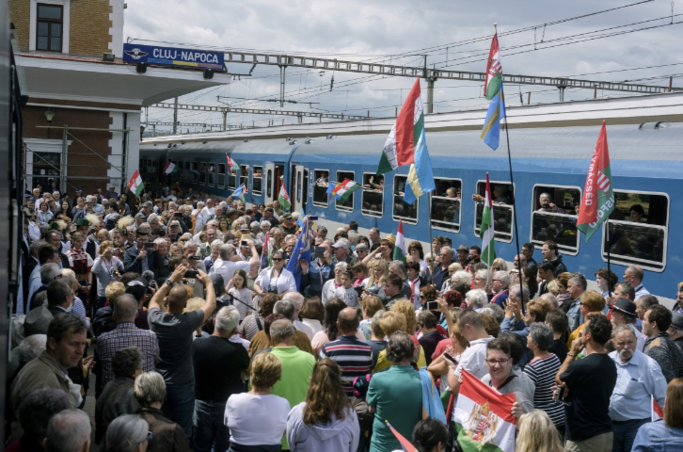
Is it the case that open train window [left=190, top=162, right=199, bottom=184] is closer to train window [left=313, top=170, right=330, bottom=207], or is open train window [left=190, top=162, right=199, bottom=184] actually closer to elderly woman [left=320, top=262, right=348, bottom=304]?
train window [left=313, top=170, right=330, bottom=207]

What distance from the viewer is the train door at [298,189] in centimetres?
2152

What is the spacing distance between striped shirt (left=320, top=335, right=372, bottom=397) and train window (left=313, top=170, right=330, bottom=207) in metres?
→ 14.1

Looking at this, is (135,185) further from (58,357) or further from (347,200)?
(58,357)

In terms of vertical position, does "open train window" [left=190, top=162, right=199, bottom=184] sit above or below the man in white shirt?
above

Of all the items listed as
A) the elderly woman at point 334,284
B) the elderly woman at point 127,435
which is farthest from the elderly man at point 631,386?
the elderly woman at point 334,284

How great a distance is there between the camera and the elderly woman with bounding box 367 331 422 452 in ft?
17.3

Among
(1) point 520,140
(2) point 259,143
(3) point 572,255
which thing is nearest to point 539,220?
(3) point 572,255

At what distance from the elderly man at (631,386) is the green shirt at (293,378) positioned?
2361 millimetres

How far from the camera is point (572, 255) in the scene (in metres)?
11.5

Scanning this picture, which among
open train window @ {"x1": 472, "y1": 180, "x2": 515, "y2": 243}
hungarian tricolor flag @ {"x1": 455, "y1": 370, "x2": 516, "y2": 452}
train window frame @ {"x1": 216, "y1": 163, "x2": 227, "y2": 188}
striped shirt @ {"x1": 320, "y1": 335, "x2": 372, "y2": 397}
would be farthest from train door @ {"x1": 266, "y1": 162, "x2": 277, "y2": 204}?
hungarian tricolor flag @ {"x1": 455, "y1": 370, "x2": 516, "y2": 452}

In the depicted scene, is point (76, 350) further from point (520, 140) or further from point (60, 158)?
point (60, 158)

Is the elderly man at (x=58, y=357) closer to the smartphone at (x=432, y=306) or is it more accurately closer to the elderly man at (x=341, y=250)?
the smartphone at (x=432, y=306)

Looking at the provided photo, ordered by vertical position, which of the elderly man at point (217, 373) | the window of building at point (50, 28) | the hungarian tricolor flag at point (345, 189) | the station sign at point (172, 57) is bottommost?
the elderly man at point (217, 373)

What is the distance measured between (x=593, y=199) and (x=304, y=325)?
14.4 ft
